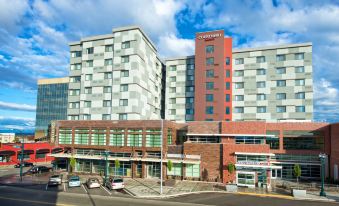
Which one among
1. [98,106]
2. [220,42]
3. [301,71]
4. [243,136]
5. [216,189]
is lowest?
[216,189]

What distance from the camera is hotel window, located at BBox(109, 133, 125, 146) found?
51.8 m

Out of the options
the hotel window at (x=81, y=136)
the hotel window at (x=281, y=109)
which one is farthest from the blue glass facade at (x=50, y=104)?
the hotel window at (x=281, y=109)

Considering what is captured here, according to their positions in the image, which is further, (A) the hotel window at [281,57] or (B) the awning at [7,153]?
(B) the awning at [7,153]

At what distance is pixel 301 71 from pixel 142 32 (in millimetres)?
38861

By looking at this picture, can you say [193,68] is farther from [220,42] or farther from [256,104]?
[256,104]

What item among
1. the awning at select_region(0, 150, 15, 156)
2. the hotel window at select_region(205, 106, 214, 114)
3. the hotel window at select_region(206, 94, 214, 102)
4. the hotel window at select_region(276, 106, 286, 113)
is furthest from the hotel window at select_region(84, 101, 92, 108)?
the hotel window at select_region(276, 106, 286, 113)

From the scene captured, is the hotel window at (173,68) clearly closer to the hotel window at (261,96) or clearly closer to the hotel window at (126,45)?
the hotel window at (126,45)

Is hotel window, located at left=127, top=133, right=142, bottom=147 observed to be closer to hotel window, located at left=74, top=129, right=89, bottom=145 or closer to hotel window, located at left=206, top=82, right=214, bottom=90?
hotel window, located at left=74, top=129, right=89, bottom=145

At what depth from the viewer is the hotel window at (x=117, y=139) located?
5175 cm

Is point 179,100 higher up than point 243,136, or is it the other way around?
point 179,100

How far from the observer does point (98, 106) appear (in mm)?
61625

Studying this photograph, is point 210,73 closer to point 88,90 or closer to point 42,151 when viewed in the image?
point 88,90

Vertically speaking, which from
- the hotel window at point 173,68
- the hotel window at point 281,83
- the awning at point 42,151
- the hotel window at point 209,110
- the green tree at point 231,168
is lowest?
the awning at point 42,151

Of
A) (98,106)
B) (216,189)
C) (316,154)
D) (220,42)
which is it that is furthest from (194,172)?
(220,42)
